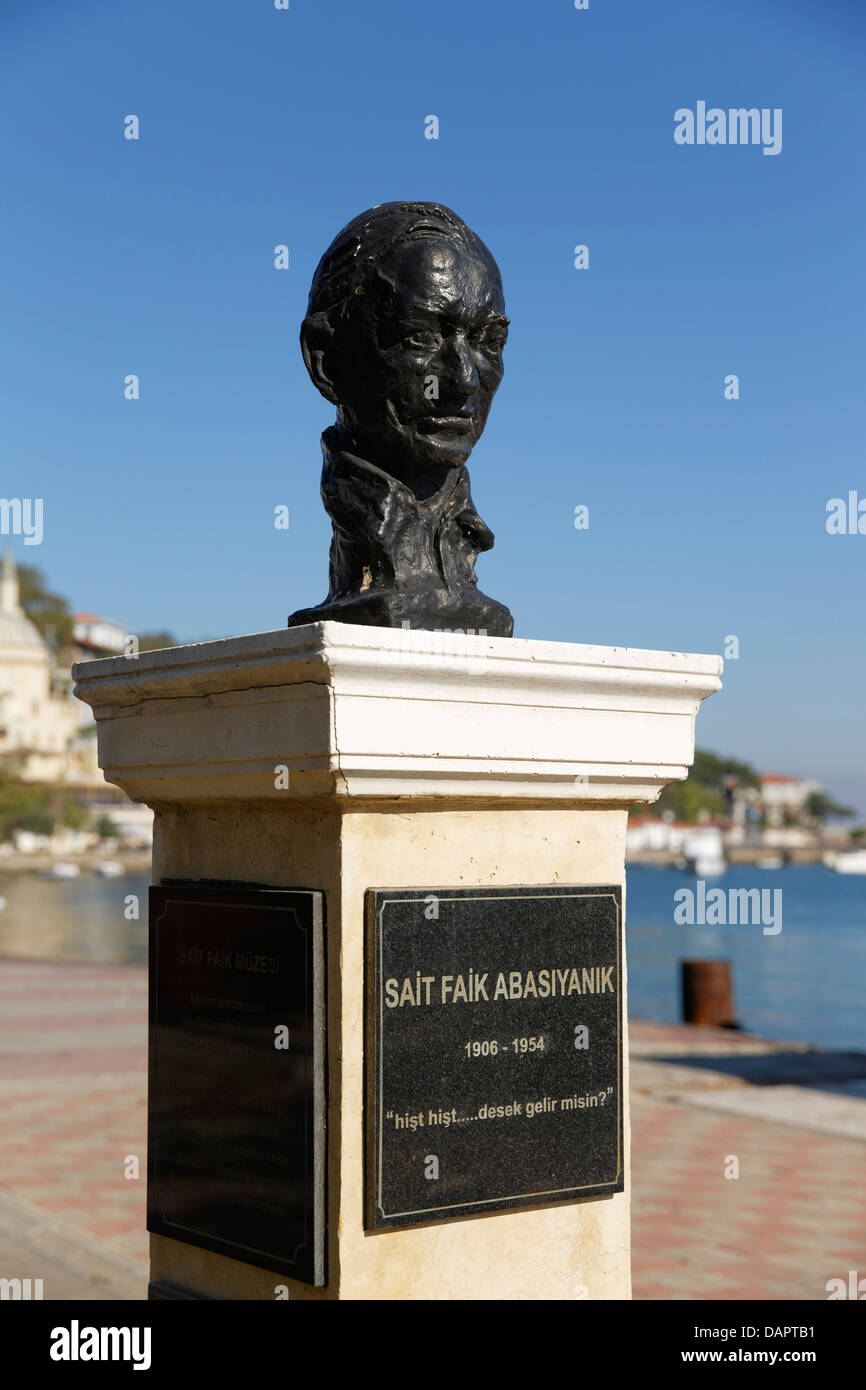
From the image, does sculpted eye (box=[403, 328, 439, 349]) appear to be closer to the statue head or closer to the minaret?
the statue head

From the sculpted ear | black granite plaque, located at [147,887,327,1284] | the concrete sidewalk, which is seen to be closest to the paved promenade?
the concrete sidewalk

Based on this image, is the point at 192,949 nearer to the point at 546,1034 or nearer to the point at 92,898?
the point at 546,1034

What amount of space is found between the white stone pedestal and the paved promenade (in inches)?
108

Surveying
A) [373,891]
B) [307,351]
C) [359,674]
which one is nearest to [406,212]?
[307,351]

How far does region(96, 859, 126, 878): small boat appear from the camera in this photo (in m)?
86.0

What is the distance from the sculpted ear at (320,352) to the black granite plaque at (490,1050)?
1.17 meters

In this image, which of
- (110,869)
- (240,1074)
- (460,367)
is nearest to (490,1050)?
(240,1074)

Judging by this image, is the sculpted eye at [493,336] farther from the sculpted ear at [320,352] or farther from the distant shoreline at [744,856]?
the distant shoreline at [744,856]

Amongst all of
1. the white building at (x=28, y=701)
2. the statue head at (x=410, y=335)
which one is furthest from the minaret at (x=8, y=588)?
the statue head at (x=410, y=335)

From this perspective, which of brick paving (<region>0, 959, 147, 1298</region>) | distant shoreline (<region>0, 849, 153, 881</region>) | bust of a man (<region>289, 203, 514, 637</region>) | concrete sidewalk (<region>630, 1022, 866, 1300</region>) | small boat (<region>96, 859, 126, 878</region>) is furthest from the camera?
distant shoreline (<region>0, 849, 153, 881</region>)

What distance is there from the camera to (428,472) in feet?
10.7

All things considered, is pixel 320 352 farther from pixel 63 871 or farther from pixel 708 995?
pixel 63 871

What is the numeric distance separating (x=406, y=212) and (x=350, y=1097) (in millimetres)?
1865

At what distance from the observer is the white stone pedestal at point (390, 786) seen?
277cm
